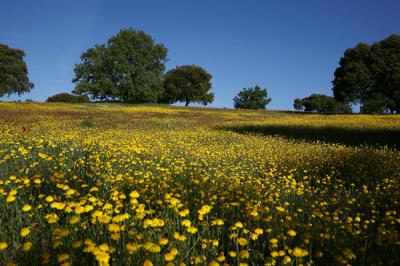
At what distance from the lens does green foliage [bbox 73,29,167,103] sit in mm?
51594

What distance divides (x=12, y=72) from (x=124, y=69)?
23626 mm

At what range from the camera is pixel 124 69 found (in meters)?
51.9

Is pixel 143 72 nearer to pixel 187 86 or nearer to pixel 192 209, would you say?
pixel 187 86

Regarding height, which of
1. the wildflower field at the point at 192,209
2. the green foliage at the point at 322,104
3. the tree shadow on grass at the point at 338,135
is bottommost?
the wildflower field at the point at 192,209

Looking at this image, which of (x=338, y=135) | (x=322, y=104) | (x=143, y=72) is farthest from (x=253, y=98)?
(x=338, y=135)

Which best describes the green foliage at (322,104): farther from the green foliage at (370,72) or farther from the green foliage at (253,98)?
the green foliage at (370,72)

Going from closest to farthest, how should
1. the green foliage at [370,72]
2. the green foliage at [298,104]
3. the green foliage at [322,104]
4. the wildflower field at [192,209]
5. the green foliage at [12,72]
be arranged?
the wildflower field at [192,209] < the green foliage at [370,72] < the green foliage at [12,72] < the green foliage at [322,104] < the green foliage at [298,104]

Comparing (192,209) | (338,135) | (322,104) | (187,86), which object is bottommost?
(192,209)

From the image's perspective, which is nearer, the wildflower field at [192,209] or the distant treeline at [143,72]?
the wildflower field at [192,209]

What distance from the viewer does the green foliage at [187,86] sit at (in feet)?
247

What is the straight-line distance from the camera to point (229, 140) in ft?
45.1

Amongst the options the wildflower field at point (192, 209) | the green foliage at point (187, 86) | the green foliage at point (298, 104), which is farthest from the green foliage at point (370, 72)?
the green foliage at point (298, 104)

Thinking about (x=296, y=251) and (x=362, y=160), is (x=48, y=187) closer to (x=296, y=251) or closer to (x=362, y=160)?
(x=296, y=251)

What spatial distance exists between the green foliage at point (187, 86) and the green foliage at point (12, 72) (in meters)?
29.7
